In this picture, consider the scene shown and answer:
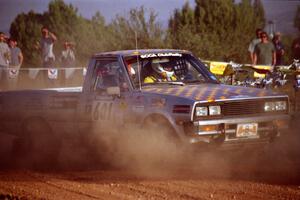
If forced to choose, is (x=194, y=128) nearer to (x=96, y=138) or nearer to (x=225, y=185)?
(x=225, y=185)

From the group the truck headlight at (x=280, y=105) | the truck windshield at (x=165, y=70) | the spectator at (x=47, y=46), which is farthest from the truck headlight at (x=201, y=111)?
the spectator at (x=47, y=46)

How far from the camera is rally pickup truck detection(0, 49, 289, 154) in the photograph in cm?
825

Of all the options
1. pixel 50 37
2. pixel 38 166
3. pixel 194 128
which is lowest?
pixel 38 166

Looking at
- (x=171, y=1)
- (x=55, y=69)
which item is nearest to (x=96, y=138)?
(x=55, y=69)

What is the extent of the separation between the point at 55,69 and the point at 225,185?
503 inches

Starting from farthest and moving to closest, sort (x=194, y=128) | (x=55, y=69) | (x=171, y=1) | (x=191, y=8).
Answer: (x=191, y=8), (x=171, y=1), (x=55, y=69), (x=194, y=128)

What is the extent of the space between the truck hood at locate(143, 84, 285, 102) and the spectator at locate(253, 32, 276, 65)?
22.9ft

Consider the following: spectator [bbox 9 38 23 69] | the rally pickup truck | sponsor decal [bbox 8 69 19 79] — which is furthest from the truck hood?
spectator [bbox 9 38 23 69]

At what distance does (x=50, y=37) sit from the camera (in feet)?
64.7

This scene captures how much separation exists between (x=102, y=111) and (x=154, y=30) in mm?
16091

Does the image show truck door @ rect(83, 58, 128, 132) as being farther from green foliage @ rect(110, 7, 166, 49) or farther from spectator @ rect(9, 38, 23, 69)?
green foliage @ rect(110, 7, 166, 49)

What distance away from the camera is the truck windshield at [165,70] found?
9.50 m

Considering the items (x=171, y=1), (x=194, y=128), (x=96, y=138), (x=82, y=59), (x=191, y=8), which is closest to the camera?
(x=194, y=128)

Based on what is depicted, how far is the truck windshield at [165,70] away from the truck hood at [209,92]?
1.01 feet
